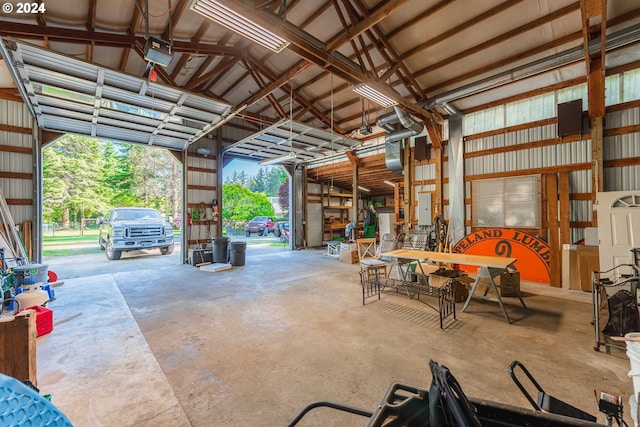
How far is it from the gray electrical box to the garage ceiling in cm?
213

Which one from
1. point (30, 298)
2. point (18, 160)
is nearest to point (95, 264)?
point (18, 160)

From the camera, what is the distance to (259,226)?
18578 millimetres

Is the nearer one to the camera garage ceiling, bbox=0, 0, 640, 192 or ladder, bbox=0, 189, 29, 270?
garage ceiling, bbox=0, 0, 640, 192

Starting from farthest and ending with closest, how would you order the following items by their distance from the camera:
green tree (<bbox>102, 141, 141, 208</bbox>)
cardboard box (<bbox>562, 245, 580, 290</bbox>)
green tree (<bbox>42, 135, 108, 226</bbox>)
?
1. green tree (<bbox>102, 141, 141, 208</bbox>)
2. green tree (<bbox>42, 135, 108, 226</bbox>)
3. cardboard box (<bbox>562, 245, 580, 290</bbox>)

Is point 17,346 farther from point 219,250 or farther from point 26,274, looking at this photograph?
point 219,250

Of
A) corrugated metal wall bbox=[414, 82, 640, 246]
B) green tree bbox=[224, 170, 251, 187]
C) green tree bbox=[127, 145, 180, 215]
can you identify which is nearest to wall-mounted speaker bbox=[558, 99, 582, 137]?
corrugated metal wall bbox=[414, 82, 640, 246]

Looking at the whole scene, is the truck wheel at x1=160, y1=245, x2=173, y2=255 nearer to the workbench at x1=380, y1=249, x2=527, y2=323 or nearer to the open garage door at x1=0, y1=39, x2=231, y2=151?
the open garage door at x1=0, y1=39, x2=231, y2=151

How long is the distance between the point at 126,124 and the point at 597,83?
9885 millimetres

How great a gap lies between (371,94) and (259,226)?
48.9 ft

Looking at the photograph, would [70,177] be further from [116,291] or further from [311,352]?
[311,352]

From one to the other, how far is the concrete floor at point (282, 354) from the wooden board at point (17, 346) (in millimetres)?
343

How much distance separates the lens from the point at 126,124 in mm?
6363

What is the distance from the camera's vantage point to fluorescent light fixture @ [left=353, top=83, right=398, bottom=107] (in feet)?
15.7
